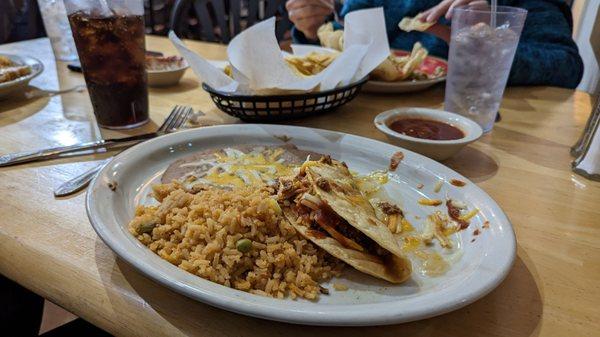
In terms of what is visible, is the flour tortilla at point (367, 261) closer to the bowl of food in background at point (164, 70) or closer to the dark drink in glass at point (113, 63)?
the dark drink in glass at point (113, 63)

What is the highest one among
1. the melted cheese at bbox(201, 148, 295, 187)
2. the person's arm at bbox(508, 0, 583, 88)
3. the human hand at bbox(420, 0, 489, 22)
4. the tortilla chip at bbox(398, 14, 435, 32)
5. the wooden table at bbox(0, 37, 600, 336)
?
the human hand at bbox(420, 0, 489, 22)

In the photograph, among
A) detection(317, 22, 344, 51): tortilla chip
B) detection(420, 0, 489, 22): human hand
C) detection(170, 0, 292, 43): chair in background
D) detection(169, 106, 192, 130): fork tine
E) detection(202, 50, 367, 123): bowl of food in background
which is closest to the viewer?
detection(202, 50, 367, 123): bowl of food in background

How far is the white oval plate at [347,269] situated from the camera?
2.13 feet

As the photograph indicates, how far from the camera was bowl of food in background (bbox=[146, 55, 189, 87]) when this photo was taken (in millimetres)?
1923

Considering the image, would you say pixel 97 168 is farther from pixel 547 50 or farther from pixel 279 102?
pixel 547 50

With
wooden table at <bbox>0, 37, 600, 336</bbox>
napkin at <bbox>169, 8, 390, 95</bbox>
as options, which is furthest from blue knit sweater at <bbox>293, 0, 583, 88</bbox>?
napkin at <bbox>169, 8, 390, 95</bbox>

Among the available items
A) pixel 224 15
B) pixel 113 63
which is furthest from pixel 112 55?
pixel 224 15

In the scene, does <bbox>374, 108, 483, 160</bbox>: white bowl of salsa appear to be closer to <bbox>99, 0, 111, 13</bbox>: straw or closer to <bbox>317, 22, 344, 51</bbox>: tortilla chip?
<bbox>317, 22, 344, 51</bbox>: tortilla chip

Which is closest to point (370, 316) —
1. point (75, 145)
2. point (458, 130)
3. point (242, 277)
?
point (242, 277)

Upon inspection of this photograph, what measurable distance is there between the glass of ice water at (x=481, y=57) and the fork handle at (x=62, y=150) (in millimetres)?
1140

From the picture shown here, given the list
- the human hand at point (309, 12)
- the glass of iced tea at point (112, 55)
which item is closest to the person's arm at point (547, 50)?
the human hand at point (309, 12)

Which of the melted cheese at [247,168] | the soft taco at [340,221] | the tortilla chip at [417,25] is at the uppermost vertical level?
the tortilla chip at [417,25]

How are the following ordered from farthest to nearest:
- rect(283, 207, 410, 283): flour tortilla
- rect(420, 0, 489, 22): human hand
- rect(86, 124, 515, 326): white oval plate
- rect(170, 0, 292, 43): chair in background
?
rect(170, 0, 292, 43): chair in background
rect(420, 0, 489, 22): human hand
rect(283, 207, 410, 283): flour tortilla
rect(86, 124, 515, 326): white oval plate

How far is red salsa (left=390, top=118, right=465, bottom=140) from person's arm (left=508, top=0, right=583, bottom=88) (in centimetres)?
90
